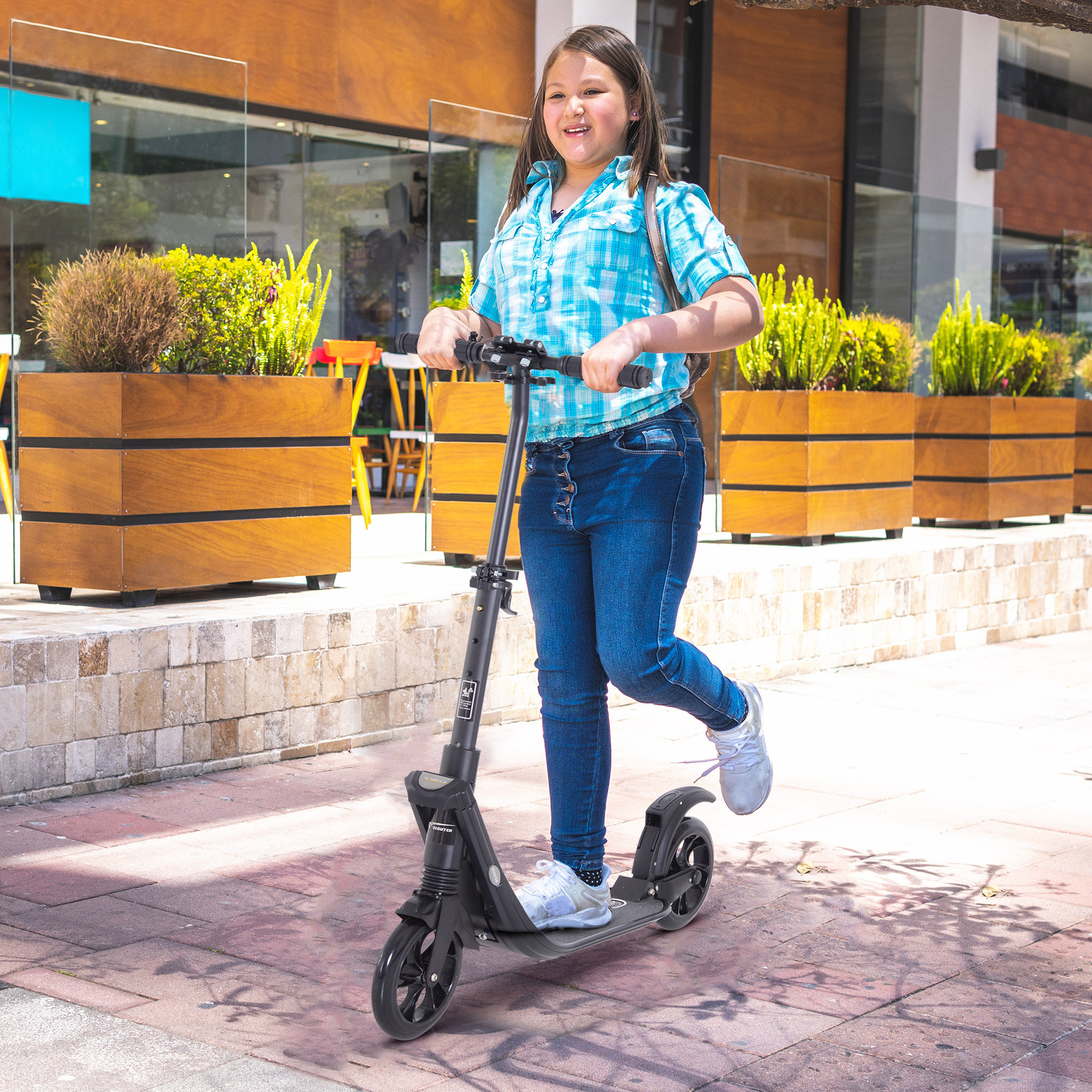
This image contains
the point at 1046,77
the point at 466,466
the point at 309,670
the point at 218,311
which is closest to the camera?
the point at 309,670

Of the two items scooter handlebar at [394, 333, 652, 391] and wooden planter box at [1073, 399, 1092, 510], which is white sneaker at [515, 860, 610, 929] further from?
wooden planter box at [1073, 399, 1092, 510]

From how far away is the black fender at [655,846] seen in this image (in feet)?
10.1

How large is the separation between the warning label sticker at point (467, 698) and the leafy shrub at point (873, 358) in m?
5.74

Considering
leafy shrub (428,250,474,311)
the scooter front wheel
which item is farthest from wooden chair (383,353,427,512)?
the scooter front wheel

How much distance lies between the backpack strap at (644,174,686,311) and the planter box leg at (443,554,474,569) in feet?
12.2

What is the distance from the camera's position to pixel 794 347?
777 cm

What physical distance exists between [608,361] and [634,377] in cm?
5

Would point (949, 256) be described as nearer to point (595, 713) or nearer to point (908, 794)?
point (908, 794)

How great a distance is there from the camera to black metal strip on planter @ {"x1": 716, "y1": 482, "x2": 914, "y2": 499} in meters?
7.67

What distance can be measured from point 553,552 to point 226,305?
2.80m

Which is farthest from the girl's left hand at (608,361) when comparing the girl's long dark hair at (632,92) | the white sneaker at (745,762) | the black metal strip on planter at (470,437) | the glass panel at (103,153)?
the black metal strip on planter at (470,437)

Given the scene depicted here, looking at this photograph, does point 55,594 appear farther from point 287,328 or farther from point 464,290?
point 464,290

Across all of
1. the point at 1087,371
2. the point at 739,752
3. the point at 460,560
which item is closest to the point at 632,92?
the point at 739,752

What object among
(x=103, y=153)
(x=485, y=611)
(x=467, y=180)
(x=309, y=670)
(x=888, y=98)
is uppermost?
(x=888, y=98)
